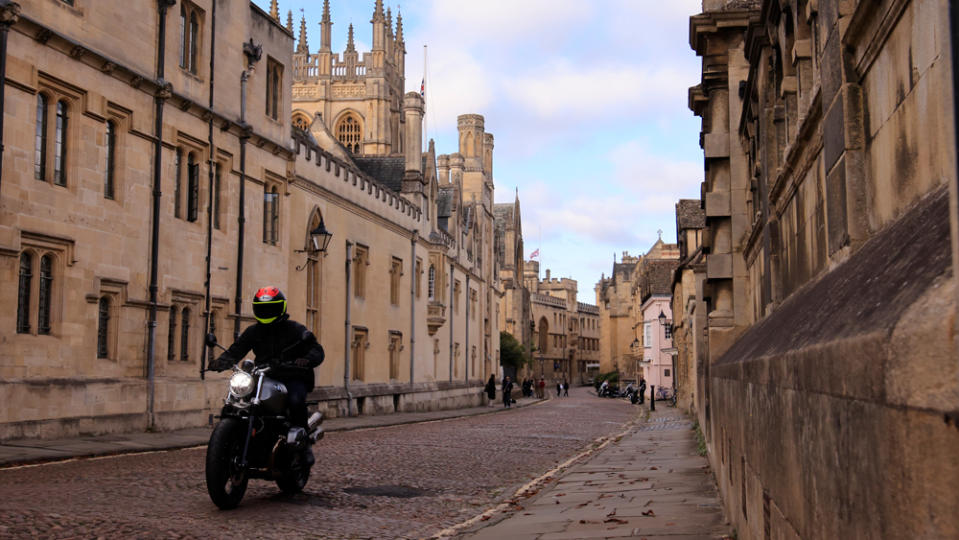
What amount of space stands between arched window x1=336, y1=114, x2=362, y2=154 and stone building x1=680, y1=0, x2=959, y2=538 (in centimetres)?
8285

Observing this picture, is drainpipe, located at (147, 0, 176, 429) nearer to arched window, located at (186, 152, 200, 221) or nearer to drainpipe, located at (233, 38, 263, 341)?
arched window, located at (186, 152, 200, 221)

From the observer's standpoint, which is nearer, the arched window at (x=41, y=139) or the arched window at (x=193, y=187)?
the arched window at (x=41, y=139)

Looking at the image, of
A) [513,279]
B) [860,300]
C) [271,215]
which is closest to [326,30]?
[513,279]

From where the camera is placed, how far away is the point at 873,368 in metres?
1.99

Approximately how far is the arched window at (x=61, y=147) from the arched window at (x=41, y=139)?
36 centimetres

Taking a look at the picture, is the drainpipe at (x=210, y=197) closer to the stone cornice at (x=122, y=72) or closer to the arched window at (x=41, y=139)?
the stone cornice at (x=122, y=72)

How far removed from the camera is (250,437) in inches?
348

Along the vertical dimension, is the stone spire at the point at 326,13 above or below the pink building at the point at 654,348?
above

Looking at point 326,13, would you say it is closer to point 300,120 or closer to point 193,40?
point 300,120

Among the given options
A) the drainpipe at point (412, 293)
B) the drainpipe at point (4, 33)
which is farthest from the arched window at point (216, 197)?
the drainpipe at point (412, 293)

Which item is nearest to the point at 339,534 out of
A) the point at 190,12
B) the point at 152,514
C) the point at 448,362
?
the point at 152,514

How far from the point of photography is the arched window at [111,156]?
818 inches

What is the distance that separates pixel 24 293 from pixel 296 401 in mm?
10803

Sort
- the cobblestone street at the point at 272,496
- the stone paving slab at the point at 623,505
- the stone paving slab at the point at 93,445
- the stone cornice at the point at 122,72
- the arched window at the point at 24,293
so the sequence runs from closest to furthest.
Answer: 1. the cobblestone street at the point at 272,496
2. the stone paving slab at the point at 623,505
3. the stone paving slab at the point at 93,445
4. the arched window at the point at 24,293
5. the stone cornice at the point at 122,72
